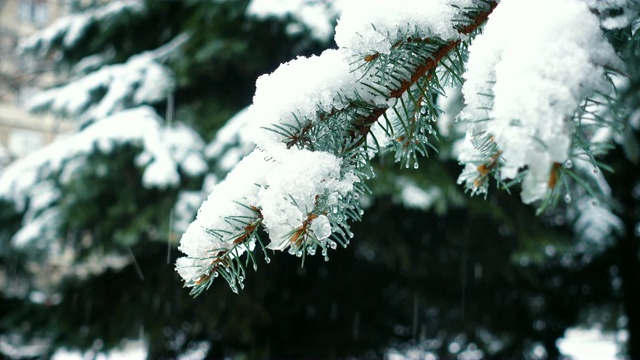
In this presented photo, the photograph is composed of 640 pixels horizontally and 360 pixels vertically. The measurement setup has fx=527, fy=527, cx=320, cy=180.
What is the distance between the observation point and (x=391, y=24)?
0.66m

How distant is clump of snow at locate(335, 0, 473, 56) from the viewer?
0.66m

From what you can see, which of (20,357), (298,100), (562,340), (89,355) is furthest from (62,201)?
(562,340)

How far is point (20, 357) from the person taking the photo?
476cm

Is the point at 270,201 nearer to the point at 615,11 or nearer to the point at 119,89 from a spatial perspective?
the point at 615,11

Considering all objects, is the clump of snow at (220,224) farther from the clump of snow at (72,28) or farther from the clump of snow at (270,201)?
the clump of snow at (72,28)

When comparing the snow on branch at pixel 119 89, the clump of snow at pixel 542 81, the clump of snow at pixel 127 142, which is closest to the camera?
the clump of snow at pixel 542 81

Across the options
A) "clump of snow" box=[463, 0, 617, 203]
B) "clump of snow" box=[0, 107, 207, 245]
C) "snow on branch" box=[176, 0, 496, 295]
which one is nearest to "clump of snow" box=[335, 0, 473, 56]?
"snow on branch" box=[176, 0, 496, 295]

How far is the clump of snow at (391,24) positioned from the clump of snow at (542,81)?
12 cm

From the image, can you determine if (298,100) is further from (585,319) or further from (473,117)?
(585,319)

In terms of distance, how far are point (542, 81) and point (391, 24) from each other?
0.78 ft

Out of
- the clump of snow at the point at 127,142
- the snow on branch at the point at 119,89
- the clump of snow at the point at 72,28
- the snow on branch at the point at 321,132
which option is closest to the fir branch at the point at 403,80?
the snow on branch at the point at 321,132

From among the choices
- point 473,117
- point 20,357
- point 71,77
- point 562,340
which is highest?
point 473,117

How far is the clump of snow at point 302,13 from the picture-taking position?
3.25 m

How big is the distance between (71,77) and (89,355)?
2.35m
